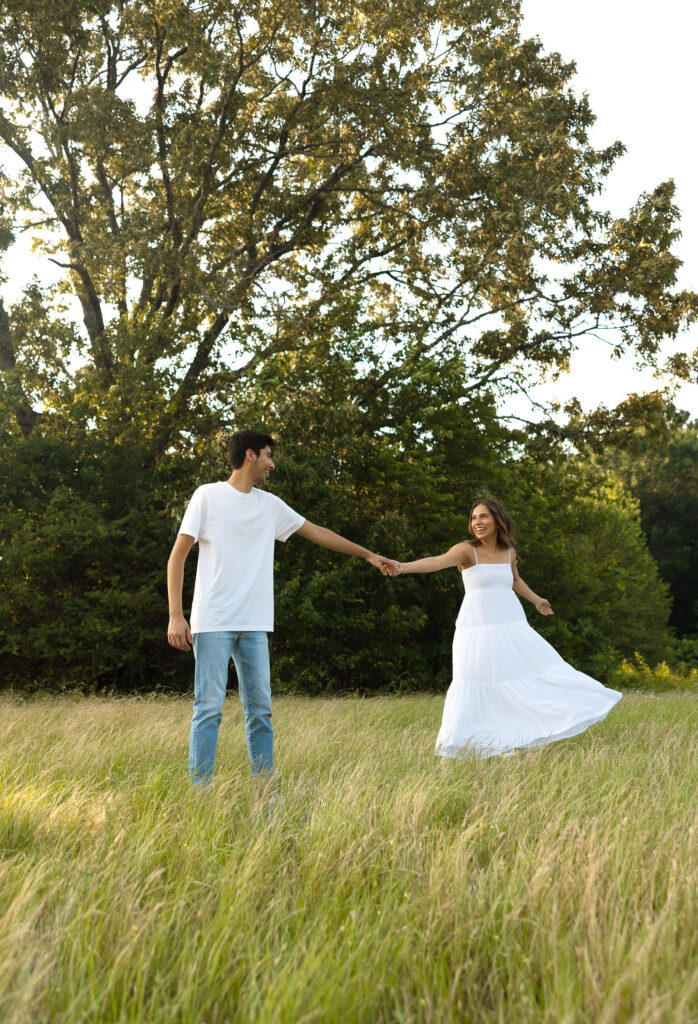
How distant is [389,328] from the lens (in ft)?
59.9

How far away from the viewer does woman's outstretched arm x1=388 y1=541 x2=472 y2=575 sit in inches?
260

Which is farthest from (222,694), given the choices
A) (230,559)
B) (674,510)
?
(674,510)

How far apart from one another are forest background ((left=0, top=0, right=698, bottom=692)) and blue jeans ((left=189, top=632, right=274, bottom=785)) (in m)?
8.89

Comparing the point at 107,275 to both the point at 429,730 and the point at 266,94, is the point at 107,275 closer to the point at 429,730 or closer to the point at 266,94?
the point at 266,94

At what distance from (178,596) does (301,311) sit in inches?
555

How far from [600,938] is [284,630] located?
12.8m

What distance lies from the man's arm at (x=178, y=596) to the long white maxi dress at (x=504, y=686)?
7.36 feet

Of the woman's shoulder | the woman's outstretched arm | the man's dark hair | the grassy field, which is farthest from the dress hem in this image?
the man's dark hair

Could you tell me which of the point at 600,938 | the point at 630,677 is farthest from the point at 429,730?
the point at 630,677

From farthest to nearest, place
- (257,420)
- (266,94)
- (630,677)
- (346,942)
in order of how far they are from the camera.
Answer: (630,677) < (266,94) < (257,420) < (346,942)

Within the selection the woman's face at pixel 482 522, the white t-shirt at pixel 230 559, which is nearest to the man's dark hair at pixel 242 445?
the white t-shirt at pixel 230 559

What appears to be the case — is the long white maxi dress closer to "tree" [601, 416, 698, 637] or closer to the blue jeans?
the blue jeans

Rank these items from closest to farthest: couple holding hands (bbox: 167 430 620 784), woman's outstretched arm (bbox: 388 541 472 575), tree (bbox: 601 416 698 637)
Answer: couple holding hands (bbox: 167 430 620 784)
woman's outstretched arm (bbox: 388 541 472 575)
tree (bbox: 601 416 698 637)

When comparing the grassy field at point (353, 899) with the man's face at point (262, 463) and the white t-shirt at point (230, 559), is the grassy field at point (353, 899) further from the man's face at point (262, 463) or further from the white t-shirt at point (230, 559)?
the man's face at point (262, 463)
